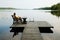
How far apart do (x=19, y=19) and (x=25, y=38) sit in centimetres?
670

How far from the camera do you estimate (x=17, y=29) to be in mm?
14234

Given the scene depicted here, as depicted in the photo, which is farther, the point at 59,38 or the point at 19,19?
the point at 19,19

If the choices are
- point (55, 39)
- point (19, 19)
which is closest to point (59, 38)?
point (55, 39)

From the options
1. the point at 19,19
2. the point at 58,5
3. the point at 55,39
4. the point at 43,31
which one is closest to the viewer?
the point at 55,39

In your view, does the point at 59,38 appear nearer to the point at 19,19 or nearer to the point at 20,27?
the point at 20,27

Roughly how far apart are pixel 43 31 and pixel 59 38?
8.60ft

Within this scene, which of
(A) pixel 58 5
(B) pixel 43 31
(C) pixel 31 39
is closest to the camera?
(C) pixel 31 39

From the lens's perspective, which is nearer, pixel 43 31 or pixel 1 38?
pixel 1 38

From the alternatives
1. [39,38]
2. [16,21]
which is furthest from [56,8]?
[39,38]

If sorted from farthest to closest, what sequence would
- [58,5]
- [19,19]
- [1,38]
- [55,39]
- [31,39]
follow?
[58,5] < [19,19] < [1,38] < [55,39] < [31,39]

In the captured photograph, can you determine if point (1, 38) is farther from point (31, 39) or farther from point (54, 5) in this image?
point (54, 5)

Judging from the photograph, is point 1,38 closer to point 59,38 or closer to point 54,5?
point 59,38

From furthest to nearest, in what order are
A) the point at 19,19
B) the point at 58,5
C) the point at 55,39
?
1. the point at 58,5
2. the point at 19,19
3. the point at 55,39

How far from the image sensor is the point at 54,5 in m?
81.4
